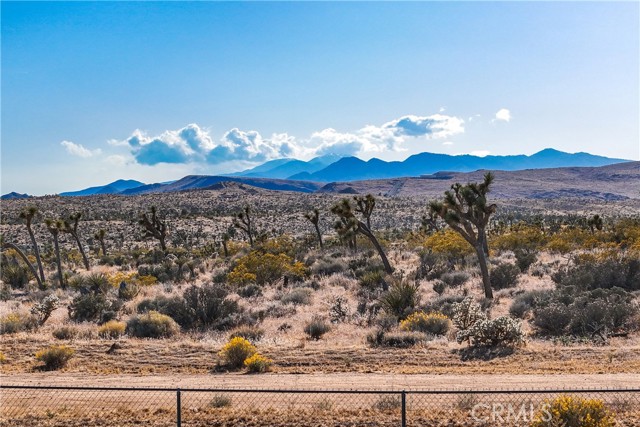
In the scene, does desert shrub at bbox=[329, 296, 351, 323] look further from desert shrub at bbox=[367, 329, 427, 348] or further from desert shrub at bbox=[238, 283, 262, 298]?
desert shrub at bbox=[238, 283, 262, 298]

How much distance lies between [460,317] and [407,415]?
21.8 feet

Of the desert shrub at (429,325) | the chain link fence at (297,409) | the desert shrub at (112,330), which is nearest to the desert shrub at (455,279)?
the desert shrub at (429,325)

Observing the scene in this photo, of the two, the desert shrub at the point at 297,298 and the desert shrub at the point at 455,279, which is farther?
the desert shrub at the point at 455,279

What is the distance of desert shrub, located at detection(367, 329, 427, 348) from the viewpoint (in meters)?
14.4

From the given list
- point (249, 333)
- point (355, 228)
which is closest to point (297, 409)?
point (249, 333)

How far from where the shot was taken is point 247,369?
1252cm

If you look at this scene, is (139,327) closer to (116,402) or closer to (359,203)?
(116,402)

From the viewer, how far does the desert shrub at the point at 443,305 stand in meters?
18.0

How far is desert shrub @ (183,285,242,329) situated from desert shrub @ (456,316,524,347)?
8.51 m

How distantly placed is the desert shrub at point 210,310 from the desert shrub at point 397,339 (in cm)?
568

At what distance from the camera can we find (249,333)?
16.0 m

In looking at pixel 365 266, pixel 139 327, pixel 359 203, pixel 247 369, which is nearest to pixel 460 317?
pixel 247 369

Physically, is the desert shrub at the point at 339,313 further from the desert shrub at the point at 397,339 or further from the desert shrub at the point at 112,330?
the desert shrub at the point at 112,330

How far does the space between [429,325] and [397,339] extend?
1.65 meters
